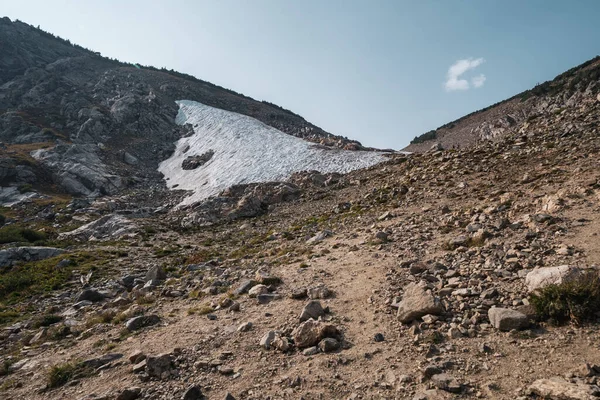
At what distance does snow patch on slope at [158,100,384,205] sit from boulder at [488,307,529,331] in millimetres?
32516

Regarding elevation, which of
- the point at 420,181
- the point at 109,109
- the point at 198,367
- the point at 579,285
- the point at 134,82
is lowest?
the point at 198,367

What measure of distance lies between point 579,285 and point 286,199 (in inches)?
1067

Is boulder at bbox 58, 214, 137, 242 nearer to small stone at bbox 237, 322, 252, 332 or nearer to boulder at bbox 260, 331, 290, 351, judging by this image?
small stone at bbox 237, 322, 252, 332

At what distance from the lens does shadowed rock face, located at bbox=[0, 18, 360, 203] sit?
155 feet

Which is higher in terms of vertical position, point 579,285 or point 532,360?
point 579,285

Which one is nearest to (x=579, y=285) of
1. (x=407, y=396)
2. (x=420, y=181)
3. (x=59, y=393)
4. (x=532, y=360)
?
(x=532, y=360)

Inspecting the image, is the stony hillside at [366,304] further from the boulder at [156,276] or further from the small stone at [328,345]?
the boulder at [156,276]

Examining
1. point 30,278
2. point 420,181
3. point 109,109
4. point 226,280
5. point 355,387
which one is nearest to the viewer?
point 355,387

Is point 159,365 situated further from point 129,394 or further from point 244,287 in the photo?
point 244,287

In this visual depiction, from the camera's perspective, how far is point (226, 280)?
1334 cm

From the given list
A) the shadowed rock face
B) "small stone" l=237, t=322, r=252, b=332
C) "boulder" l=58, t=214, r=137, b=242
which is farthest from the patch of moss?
the shadowed rock face

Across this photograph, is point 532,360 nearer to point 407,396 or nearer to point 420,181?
point 407,396

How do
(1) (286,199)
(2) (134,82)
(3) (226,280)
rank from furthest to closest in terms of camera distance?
1. (2) (134,82)
2. (1) (286,199)
3. (3) (226,280)

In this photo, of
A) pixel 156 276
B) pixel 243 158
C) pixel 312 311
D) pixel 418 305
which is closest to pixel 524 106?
pixel 243 158
